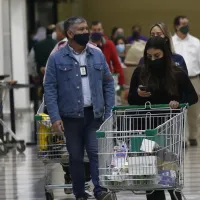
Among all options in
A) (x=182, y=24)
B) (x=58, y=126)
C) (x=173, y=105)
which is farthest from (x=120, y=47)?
(x=173, y=105)

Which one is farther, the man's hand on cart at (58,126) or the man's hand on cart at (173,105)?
the man's hand on cart at (58,126)

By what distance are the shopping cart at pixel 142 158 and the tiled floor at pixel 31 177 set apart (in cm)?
239

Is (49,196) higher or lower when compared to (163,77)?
lower

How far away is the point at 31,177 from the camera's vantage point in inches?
468

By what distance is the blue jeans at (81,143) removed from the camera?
28.3 ft

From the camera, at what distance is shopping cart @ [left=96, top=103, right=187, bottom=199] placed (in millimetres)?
7066

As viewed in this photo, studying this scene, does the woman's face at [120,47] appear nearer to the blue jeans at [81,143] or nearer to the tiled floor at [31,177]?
the tiled floor at [31,177]

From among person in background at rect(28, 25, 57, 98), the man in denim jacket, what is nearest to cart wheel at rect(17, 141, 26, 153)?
person in background at rect(28, 25, 57, 98)

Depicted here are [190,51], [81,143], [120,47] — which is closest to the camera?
[81,143]

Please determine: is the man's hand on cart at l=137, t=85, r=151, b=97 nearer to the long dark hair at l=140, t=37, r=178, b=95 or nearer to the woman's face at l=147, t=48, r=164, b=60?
the long dark hair at l=140, t=37, r=178, b=95

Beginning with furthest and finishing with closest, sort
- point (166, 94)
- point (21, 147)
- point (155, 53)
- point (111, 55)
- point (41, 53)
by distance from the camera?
point (41, 53) → point (111, 55) → point (21, 147) → point (166, 94) → point (155, 53)

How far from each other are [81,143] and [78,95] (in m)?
0.50

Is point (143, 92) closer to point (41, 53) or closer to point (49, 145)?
point (49, 145)

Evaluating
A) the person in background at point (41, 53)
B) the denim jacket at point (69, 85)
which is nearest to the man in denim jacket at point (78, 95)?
the denim jacket at point (69, 85)
